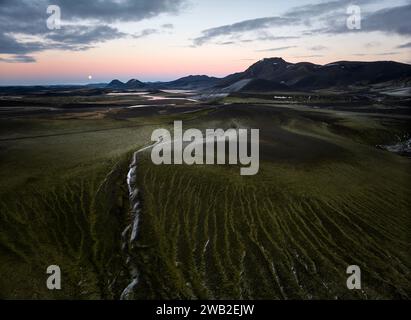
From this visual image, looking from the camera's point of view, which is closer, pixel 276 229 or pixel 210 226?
pixel 276 229

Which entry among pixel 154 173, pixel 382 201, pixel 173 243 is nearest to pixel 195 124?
pixel 154 173

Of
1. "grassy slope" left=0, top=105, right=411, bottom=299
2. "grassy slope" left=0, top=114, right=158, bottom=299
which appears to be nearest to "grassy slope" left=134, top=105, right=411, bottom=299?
"grassy slope" left=0, top=105, right=411, bottom=299

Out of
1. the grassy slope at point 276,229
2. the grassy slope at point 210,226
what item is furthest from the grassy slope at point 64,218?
the grassy slope at point 276,229

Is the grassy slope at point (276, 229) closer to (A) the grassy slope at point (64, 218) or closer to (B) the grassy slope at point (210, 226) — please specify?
(B) the grassy slope at point (210, 226)

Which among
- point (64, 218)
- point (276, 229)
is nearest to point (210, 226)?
point (276, 229)

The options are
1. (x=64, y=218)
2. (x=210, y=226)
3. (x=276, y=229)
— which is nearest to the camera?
(x=276, y=229)

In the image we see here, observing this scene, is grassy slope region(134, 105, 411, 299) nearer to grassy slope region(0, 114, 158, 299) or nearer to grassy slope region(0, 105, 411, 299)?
grassy slope region(0, 105, 411, 299)

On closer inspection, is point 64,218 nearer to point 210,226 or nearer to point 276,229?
point 210,226

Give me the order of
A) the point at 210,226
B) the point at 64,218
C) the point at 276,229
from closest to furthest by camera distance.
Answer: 1. the point at 276,229
2. the point at 210,226
3. the point at 64,218
